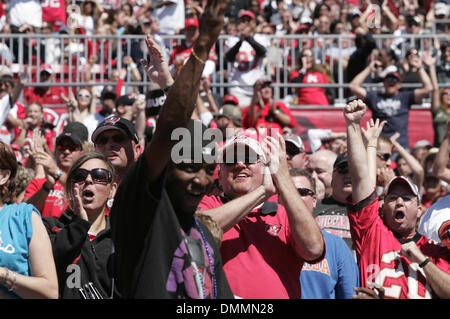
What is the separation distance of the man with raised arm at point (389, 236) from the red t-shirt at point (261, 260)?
2.27ft

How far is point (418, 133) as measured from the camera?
1284cm

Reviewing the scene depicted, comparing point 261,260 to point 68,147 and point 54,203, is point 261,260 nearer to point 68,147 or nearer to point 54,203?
point 54,203

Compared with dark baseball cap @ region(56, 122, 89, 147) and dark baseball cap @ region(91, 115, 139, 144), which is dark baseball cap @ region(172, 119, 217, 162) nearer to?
dark baseball cap @ region(91, 115, 139, 144)

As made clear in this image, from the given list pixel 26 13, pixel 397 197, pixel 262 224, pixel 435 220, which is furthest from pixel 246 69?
pixel 262 224

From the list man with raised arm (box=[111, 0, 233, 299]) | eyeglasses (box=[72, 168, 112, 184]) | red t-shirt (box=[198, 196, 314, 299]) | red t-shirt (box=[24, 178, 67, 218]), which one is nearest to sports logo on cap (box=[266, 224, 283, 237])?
red t-shirt (box=[198, 196, 314, 299])

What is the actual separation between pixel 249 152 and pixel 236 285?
0.75 metres

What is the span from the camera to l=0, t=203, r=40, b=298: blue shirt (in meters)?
3.80

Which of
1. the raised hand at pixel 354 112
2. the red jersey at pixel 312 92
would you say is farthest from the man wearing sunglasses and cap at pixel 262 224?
the red jersey at pixel 312 92

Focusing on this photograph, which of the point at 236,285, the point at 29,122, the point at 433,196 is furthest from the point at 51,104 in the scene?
the point at 236,285

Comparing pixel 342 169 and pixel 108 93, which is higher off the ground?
pixel 108 93

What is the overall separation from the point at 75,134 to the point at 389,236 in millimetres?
3113

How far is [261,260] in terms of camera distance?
3.91 metres

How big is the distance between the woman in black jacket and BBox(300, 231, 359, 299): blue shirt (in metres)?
1.35

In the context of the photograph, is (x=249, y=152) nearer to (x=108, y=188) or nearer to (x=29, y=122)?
(x=108, y=188)
